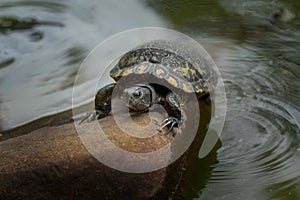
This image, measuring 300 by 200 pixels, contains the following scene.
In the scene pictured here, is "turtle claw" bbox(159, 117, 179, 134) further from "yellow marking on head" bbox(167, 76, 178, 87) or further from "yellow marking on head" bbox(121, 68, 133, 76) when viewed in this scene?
"yellow marking on head" bbox(121, 68, 133, 76)

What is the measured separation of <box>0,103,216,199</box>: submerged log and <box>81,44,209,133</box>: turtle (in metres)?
0.21

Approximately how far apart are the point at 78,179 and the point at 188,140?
67 centimetres

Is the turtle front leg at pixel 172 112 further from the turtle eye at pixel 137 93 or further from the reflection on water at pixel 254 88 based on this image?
the reflection on water at pixel 254 88

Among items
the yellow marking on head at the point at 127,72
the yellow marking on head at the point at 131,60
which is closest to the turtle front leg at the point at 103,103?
the yellow marking on head at the point at 127,72

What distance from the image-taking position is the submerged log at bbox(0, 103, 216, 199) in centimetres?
237

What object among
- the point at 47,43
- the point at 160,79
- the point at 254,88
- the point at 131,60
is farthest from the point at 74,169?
the point at 47,43

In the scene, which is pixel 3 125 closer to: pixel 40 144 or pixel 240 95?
pixel 40 144

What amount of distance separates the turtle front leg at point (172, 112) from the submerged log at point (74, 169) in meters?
0.07

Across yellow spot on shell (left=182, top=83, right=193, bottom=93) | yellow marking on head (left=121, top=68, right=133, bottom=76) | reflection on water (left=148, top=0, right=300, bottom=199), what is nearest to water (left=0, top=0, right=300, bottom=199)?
reflection on water (left=148, top=0, right=300, bottom=199)

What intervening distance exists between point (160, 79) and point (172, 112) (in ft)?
1.14

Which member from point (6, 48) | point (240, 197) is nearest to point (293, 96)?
point (240, 197)

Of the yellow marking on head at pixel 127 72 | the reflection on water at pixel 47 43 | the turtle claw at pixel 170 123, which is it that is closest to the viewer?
the turtle claw at pixel 170 123

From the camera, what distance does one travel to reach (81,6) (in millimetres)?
5625

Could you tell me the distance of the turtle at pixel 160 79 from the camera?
9.28 ft
